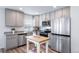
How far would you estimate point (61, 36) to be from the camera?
138 inches

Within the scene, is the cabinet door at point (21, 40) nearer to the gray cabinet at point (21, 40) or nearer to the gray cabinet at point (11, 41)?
the gray cabinet at point (21, 40)

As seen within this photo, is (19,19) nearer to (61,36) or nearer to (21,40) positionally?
(21,40)

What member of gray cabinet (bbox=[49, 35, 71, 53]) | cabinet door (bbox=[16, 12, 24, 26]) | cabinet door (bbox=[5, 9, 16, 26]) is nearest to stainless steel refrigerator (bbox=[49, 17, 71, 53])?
gray cabinet (bbox=[49, 35, 71, 53])

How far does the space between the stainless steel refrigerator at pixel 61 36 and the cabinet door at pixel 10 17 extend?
8.11 ft

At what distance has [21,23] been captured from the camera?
5.16 metres

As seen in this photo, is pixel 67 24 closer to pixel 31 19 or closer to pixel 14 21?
pixel 14 21

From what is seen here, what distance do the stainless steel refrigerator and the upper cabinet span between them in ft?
7.66

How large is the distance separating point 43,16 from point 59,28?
2.35m

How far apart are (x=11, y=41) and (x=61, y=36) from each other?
8.89 ft

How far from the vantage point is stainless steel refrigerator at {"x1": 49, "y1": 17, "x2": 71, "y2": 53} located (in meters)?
3.21

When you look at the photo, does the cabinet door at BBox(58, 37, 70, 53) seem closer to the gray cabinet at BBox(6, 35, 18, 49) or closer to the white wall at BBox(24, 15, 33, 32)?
the gray cabinet at BBox(6, 35, 18, 49)

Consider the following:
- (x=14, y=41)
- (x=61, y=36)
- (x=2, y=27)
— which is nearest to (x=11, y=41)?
(x=14, y=41)

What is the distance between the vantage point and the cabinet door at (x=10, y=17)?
4.27 metres
